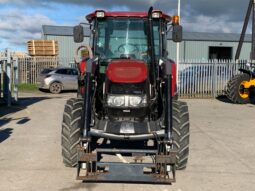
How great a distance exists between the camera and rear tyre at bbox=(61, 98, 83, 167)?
285 inches

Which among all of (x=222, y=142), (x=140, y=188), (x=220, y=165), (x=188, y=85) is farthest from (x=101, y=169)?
(x=188, y=85)

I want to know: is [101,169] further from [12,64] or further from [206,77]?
[206,77]

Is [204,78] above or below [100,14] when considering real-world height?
below

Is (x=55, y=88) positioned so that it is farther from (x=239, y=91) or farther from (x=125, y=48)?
(x=125, y=48)

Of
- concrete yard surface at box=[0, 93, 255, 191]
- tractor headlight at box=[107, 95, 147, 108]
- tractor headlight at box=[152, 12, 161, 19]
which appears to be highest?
tractor headlight at box=[152, 12, 161, 19]

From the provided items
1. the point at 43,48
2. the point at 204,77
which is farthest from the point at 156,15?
the point at 43,48

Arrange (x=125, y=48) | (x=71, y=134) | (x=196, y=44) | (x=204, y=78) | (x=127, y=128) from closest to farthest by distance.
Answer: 1. (x=127, y=128)
2. (x=71, y=134)
3. (x=125, y=48)
4. (x=204, y=78)
5. (x=196, y=44)

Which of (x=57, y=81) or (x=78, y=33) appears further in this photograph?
(x=57, y=81)

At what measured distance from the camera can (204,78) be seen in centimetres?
2280

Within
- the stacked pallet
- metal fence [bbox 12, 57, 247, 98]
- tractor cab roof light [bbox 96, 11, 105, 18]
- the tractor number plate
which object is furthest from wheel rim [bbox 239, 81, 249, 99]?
the stacked pallet

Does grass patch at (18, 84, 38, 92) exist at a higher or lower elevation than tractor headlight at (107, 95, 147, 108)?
lower

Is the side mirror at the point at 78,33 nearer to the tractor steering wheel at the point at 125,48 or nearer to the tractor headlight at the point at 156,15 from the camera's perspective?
the tractor steering wheel at the point at 125,48

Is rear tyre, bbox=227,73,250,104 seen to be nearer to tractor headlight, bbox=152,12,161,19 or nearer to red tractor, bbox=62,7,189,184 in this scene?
red tractor, bbox=62,7,189,184

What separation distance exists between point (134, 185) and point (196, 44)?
151 feet
